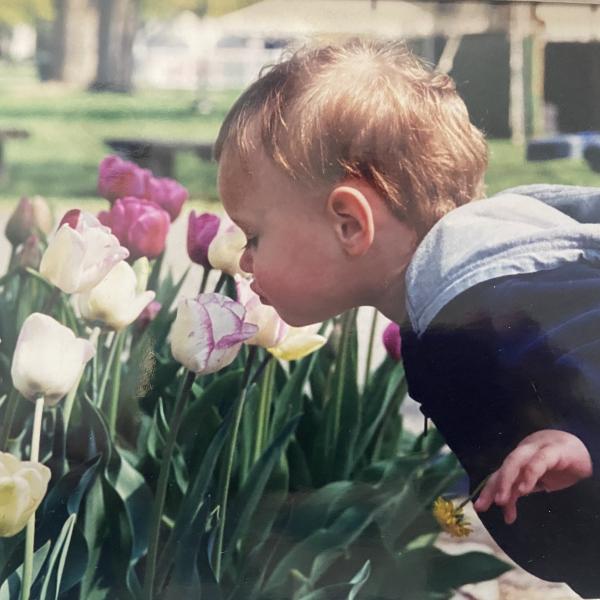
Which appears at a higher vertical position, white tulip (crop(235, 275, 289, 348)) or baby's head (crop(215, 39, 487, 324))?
baby's head (crop(215, 39, 487, 324))

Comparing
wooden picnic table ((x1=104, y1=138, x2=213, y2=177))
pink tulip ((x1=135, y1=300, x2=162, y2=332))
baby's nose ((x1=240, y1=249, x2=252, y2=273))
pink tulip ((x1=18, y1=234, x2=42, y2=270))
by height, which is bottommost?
pink tulip ((x1=135, y1=300, x2=162, y2=332))

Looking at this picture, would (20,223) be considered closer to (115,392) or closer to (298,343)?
(115,392)

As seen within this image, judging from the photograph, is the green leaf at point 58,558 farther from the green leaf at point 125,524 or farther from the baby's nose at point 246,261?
the baby's nose at point 246,261

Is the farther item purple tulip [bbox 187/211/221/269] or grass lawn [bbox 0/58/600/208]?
purple tulip [bbox 187/211/221/269]

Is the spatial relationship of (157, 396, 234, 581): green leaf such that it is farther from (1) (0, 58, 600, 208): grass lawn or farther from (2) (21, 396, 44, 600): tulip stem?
(1) (0, 58, 600, 208): grass lawn

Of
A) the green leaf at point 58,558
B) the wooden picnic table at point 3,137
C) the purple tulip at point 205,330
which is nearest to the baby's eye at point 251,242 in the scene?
the purple tulip at point 205,330

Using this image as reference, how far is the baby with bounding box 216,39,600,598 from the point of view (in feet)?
6.71

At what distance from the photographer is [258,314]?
2.13 metres

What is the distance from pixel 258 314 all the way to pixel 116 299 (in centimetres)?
26

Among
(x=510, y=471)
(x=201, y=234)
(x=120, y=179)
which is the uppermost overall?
(x=120, y=179)

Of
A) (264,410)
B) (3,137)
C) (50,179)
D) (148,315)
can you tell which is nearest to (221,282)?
(148,315)

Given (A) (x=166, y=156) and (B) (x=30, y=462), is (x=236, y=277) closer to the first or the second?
(A) (x=166, y=156)

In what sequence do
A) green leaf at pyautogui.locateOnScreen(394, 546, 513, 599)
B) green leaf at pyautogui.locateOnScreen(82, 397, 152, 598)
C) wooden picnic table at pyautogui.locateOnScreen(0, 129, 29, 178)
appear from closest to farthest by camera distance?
wooden picnic table at pyautogui.locateOnScreen(0, 129, 29, 178)
green leaf at pyautogui.locateOnScreen(82, 397, 152, 598)
green leaf at pyautogui.locateOnScreen(394, 546, 513, 599)

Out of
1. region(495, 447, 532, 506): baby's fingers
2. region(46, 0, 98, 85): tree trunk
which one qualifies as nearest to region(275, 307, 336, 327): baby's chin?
region(495, 447, 532, 506): baby's fingers
